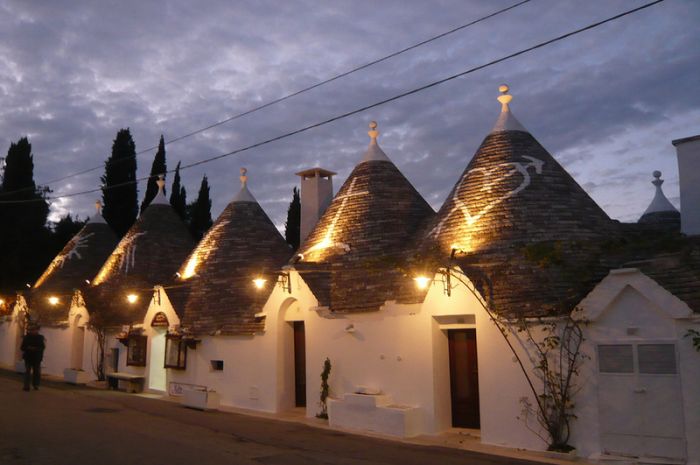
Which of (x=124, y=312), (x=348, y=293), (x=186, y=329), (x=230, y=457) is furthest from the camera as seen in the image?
(x=124, y=312)

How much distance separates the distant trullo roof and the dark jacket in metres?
17.8

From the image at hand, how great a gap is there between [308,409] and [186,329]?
17.6 feet

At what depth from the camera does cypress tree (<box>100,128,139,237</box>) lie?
130 feet

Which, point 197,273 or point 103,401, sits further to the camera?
point 197,273

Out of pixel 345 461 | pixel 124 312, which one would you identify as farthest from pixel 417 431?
pixel 124 312

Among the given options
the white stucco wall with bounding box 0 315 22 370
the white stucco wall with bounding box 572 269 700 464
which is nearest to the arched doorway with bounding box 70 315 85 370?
the white stucco wall with bounding box 0 315 22 370

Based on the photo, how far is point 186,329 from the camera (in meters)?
18.5

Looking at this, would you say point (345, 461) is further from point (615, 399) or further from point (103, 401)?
point (103, 401)

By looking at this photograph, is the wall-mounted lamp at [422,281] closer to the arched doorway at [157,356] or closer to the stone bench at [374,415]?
the stone bench at [374,415]

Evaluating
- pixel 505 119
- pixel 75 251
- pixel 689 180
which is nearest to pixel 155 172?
pixel 75 251

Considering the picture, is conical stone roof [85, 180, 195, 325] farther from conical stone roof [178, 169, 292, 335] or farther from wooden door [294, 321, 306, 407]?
wooden door [294, 321, 306, 407]

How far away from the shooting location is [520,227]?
1279 cm

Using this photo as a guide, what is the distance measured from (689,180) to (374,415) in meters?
7.53

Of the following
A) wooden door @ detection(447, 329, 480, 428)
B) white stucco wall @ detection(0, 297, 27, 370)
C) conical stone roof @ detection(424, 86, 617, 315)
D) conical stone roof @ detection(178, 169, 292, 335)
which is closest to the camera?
conical stone roof @ detection(424, 86, 617, 315)
